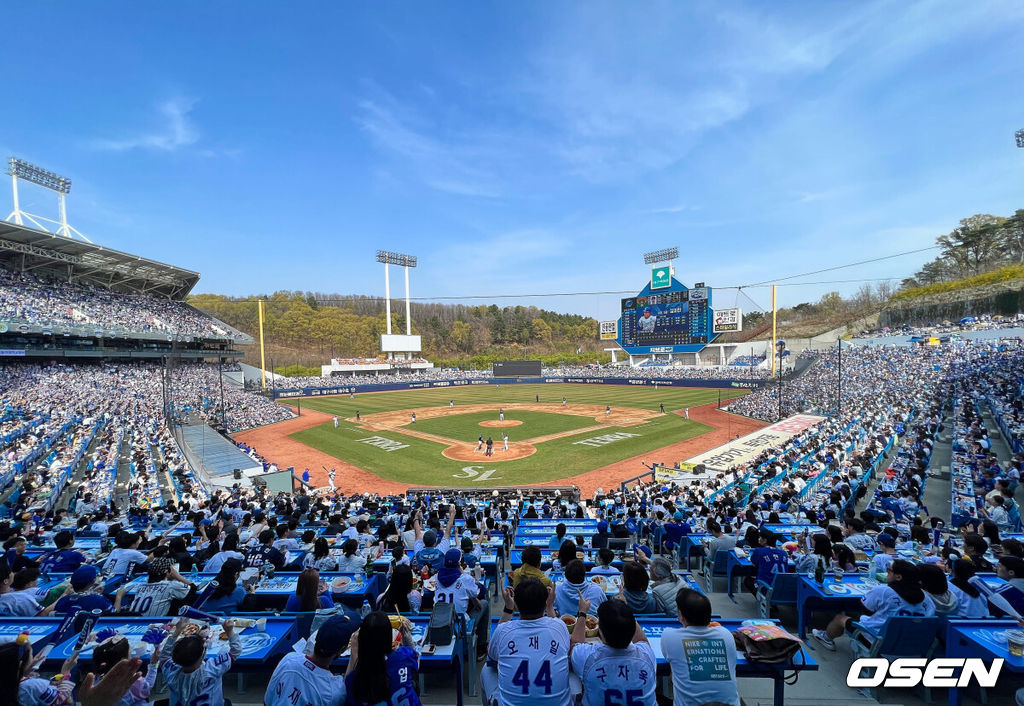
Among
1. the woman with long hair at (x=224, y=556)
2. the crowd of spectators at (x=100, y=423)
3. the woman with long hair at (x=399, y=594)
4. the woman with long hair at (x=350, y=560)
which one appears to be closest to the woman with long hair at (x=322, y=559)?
the woman with long hair at (x=350, y=560)

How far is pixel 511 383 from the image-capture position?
7619cm

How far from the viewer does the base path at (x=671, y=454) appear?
2167 cm

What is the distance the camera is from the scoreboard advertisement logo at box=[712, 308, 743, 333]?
6812cm

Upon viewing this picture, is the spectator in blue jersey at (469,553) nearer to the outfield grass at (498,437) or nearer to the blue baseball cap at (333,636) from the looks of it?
the blue baseball cap at (333,636)

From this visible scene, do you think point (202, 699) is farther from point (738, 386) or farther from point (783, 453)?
point (738, 386)

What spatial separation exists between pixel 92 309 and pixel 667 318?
68160mm

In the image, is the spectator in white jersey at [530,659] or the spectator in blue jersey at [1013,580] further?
the spectator in blue jersey at [1013,580]

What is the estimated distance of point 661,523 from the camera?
36.4 feet

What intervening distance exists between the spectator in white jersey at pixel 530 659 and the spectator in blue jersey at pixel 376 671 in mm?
590

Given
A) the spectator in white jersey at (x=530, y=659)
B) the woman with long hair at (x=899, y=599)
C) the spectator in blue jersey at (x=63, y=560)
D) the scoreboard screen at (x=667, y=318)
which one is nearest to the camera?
the spectator in white jersey at (x=530, y=659)

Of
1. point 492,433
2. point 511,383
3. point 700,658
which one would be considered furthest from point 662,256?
point 700,658

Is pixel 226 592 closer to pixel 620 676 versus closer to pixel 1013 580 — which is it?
pixel 620 676

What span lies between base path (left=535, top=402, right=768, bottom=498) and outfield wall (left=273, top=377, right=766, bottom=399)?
19.6m

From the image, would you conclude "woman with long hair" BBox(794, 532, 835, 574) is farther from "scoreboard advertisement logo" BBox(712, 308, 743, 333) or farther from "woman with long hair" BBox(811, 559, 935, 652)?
"scoreboard advertisement logo" BBox(712, 308, 743, 333)
